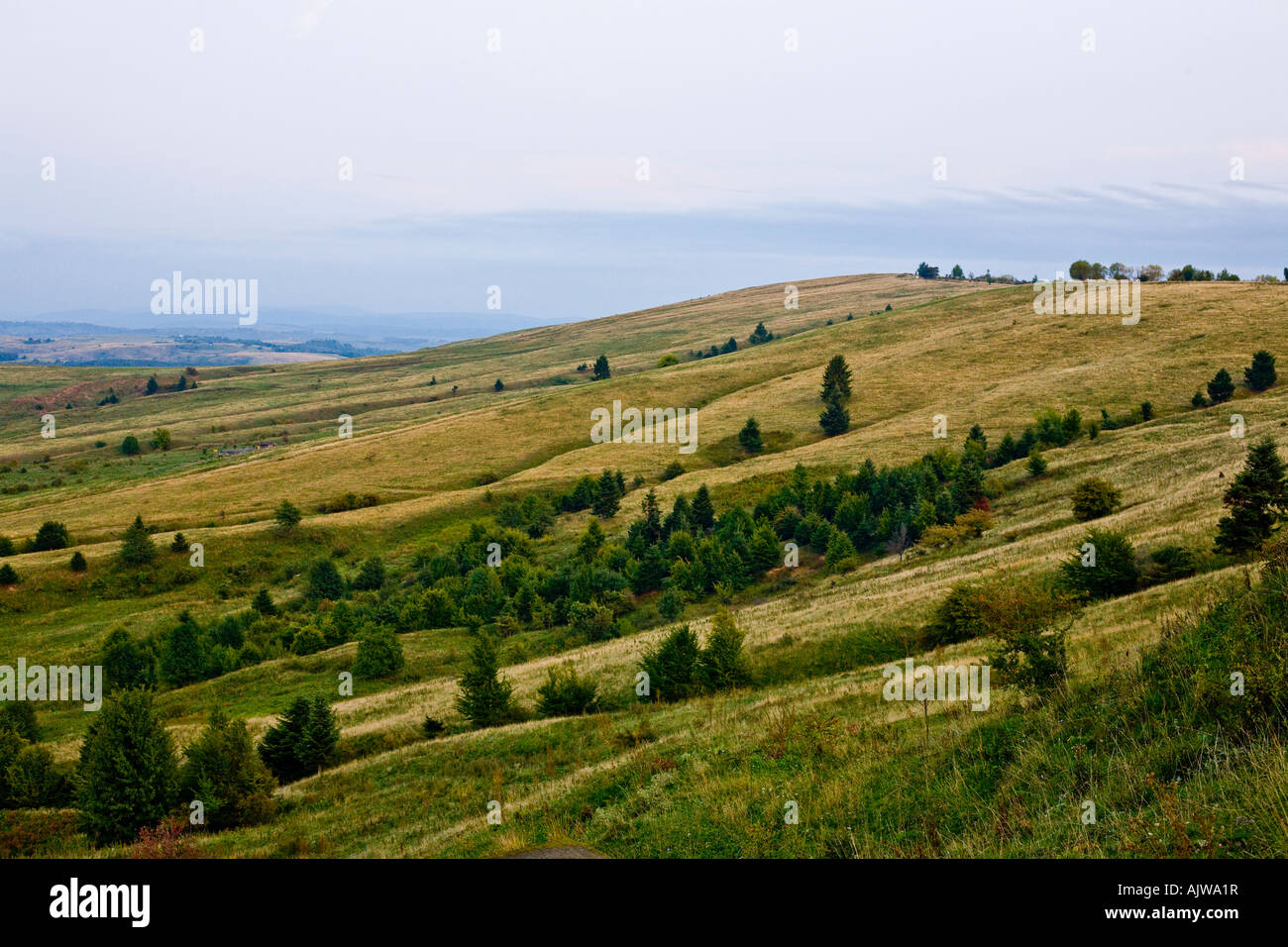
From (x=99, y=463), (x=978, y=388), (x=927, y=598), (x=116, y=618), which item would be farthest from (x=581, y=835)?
(x=99, y=463)

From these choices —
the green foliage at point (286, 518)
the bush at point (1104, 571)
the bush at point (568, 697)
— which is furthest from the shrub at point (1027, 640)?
the green foliage at point (286, 518)

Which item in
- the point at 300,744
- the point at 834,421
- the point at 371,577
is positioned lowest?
the point at 371,577

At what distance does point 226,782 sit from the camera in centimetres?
2109

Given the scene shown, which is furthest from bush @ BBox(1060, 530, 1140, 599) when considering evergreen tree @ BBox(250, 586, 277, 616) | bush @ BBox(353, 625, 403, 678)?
evergreen tree @ BBox(250, 586, 277, 616)

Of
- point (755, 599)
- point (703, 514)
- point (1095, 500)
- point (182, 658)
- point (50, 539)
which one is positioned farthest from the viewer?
point (50, 539)

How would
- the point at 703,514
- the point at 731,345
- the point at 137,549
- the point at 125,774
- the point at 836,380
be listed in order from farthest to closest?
the point at 731,345 → the point at 836,380 → the point at 137,549 → the point at 703,514 → the point at 125,774

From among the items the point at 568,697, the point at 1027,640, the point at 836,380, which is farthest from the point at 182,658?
the point at 836,380

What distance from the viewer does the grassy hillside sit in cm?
977

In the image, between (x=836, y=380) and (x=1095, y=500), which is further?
(x=836, y=380)

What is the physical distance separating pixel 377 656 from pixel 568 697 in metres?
19.7

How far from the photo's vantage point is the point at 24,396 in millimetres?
192000

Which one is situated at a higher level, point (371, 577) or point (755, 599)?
point (755, 599)

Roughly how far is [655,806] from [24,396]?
243m

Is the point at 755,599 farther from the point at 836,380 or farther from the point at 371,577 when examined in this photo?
the point at 836,380
